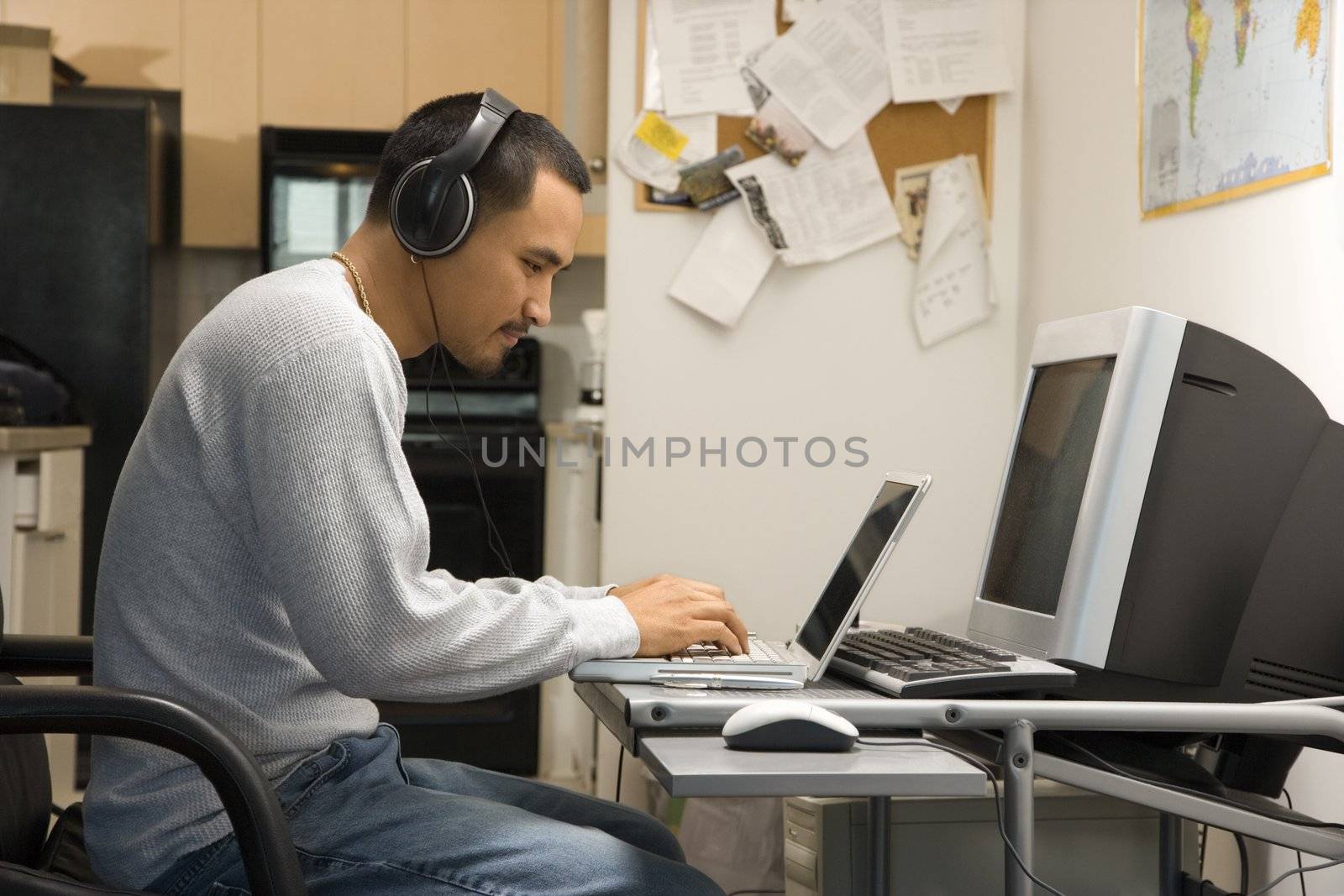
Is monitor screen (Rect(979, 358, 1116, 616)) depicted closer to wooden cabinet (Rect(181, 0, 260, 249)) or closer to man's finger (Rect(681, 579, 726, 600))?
man's finger (Rect(681, 579, 726, 600))

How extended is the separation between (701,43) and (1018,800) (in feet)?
5.77

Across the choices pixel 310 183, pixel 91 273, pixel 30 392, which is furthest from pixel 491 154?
pixel 91 273

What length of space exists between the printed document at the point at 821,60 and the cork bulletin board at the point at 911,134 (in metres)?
0.05

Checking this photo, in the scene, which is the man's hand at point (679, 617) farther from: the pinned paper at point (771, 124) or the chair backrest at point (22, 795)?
the pinned paper at point (771, 124)

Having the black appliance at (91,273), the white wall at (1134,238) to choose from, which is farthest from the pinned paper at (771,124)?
the black appliance at (91,273)

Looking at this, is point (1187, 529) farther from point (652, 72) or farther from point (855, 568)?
point (652, 72)

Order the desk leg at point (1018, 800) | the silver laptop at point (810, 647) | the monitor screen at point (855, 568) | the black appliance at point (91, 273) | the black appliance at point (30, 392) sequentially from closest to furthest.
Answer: the desk leg at point (1018, 800) < the silver laptop at point (810, 647) < the monitor screen at point (855, 568) < the black appliance at point (30, 392) < the black appliance at point (91, 273)

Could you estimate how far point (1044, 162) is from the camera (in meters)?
2.41

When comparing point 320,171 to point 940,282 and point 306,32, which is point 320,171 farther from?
→ point 940,282

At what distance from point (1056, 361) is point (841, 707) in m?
0.56

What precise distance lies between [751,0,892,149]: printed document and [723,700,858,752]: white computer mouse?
1.68 metres

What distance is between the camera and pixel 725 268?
2434mm

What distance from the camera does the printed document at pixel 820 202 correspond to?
2.44 metres

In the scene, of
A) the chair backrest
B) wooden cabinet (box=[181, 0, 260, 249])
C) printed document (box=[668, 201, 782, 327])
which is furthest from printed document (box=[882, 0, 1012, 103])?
wooden cabinet (box=[181, 0, 260, 249])
